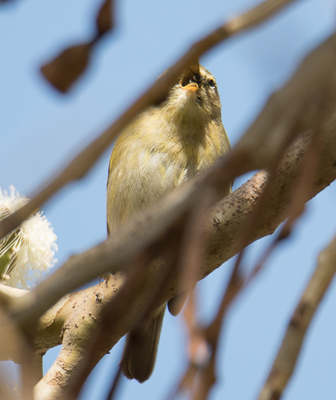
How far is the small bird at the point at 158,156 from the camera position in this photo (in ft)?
10.5

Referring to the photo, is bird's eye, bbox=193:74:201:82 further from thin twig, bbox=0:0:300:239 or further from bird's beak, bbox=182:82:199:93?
thin twig, bbox=0:0:300:239

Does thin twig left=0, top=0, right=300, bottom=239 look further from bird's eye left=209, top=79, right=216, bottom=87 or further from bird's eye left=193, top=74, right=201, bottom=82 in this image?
bird's eye left=209, top=79, right=216, bottom=87

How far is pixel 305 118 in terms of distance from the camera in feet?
1.52

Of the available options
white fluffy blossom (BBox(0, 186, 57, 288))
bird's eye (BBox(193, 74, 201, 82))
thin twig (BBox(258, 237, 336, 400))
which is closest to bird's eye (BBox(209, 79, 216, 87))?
bird's eye (BBox(193, 74, 201, 82))

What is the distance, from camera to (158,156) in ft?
10.6

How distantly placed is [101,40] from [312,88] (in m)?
0.27

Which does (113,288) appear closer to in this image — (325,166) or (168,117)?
(325,166)

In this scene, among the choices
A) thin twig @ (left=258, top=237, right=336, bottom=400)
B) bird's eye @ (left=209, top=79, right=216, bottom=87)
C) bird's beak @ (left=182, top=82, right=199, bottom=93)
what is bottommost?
bird's eye @ (left=209, top=79, right=216, bottom=87)

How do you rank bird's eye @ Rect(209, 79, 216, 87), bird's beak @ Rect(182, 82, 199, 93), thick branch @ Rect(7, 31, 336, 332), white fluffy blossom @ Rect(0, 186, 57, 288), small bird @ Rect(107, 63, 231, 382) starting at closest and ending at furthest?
thick branch @ Rect(7, 31, 336, 332), white fluffy blossom @ Rect(0, 186, 57, 288), small bird @ Rect(107, 63, 231, 382), bird's beak @ Rect(182, 82, 199, 93), bird's eye @ Rect(209, 79, 216, 87)

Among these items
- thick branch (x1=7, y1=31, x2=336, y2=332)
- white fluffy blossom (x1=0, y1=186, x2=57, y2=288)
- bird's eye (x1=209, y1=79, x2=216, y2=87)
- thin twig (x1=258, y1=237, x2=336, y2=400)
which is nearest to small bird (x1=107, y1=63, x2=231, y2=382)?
bird's eye (x1=209, y1=79, x2=216, y2=87)

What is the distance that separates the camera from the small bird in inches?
126

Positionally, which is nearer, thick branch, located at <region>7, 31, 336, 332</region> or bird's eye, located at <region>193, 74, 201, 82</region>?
thick branch, located at <region>7, 31, 336, 332</region>

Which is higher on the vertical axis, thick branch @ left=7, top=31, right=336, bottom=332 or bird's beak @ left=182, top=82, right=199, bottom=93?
thick branch @ left=7, top=31, right=336, bottom=332

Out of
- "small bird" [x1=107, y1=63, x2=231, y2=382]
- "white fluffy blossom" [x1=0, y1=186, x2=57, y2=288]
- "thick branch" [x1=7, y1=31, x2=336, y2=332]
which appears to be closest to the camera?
"thick branch" [x1=7, y1=31, x2=336, y2=332]
